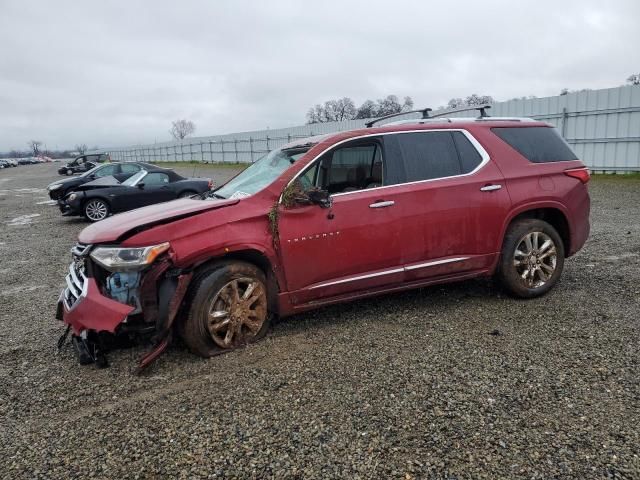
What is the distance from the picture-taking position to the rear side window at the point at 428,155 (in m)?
4.39

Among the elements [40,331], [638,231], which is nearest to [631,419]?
[40,331]

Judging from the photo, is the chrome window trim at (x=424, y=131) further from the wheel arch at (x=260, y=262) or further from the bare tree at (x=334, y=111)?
the bare tree at (x=334, y=111)

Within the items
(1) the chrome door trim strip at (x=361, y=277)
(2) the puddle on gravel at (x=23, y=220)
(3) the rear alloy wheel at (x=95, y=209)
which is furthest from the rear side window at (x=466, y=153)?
(2) the puddle on gravel at (x=23, y=220)

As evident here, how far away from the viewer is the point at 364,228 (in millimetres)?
4062

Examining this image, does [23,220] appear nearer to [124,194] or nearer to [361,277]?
[124,194]

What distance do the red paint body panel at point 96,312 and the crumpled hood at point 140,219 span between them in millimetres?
369

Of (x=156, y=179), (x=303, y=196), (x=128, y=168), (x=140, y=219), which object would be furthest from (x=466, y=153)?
(x=128, y=168)

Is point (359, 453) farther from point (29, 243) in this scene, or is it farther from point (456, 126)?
point (29, 243)

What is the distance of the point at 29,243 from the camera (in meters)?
9.62

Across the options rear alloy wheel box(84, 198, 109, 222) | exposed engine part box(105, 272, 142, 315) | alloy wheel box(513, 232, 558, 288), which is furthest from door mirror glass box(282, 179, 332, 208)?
rear alloy wheel box(84, 198, 109, 222)

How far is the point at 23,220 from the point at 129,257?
1205 centimetres

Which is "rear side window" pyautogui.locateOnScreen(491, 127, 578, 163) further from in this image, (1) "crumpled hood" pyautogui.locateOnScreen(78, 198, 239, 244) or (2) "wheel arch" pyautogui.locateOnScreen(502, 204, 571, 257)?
(1) "crumpled hood" pyautogui.locateOnScreen(78, 198, 239, 244)

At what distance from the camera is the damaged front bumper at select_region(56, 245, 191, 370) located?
348 centimetres

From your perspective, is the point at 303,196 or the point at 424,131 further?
the point at 424,131
